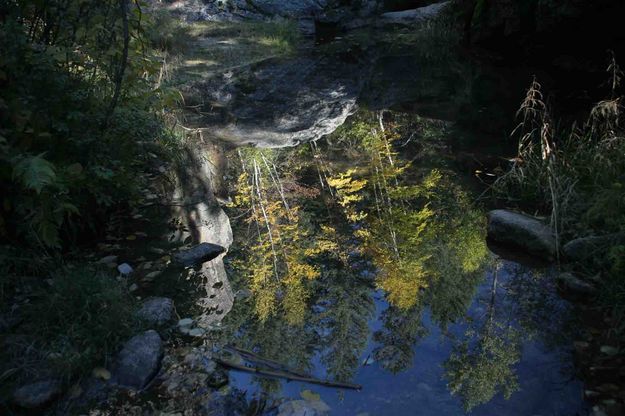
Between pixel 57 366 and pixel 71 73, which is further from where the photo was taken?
pixel 71 73

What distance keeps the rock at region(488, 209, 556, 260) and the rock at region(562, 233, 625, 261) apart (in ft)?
0.46

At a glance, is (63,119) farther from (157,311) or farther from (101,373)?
(101,373)

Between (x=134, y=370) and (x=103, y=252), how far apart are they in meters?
1.69

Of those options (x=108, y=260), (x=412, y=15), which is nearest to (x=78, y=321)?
(x=108, y=260)

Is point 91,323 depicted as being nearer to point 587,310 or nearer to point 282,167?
point 587,310

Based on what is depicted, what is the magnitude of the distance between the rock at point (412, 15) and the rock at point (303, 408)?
709 inches

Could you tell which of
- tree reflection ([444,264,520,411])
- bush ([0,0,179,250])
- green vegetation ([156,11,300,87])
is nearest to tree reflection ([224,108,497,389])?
tree reflection ([444,264,520,411])

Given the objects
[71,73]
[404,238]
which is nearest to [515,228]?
[404,238]

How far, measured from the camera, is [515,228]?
481 cm

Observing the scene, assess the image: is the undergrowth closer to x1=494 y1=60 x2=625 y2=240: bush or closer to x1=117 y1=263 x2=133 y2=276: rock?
x1=494 y1=60 x2=625 y2=240: bush

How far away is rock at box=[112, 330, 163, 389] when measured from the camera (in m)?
3.21

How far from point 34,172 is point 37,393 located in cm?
124

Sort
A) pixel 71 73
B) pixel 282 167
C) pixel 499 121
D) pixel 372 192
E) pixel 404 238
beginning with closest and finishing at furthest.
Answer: pixel 71 73 < pixel 404 238 < pixel 372 192 < pixel 282 167 < pixel 499 121

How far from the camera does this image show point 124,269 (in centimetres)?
437
